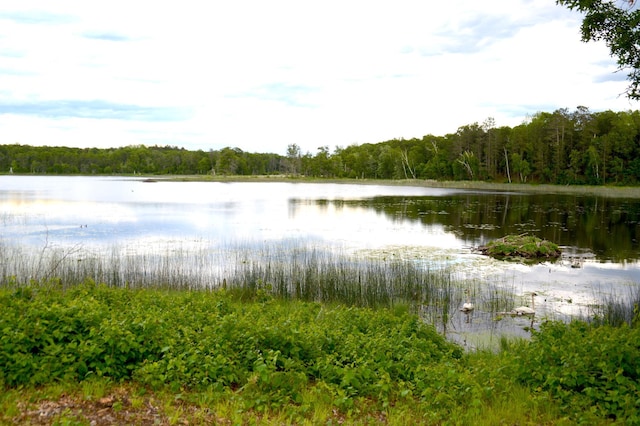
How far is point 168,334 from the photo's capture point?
6.68 metres

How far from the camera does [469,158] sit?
101 m

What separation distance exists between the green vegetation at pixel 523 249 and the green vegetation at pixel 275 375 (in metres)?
12.5

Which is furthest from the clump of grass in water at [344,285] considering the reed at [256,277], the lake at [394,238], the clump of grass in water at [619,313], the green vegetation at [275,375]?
the green vegetation at [275,375]

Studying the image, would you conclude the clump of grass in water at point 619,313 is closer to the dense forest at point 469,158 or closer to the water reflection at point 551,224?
the water reflection at point 551,224

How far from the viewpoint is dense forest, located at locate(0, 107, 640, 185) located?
79750mm

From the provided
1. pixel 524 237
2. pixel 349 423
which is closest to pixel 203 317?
pixel 349 423

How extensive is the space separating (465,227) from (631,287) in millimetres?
14896

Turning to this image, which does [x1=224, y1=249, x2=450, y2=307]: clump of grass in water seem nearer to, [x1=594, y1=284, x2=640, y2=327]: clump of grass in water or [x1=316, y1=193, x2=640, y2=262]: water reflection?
[x1=594, y1=284, x2=640, y2=327]: clump of grass in water

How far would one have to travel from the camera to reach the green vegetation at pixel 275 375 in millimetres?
5289

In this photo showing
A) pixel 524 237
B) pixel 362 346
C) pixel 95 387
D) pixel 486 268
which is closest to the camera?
pixel 95 387

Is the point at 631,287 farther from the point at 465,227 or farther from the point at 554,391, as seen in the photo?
the point at 465,227

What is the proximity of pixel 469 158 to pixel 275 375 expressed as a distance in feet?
330

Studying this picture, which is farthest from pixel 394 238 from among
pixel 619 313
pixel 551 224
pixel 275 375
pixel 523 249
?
pixel 275 375

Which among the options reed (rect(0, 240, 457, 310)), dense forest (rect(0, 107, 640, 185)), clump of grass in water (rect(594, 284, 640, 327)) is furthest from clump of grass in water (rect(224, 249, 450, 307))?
dense forest (rect(0, 107, 640, 185))
